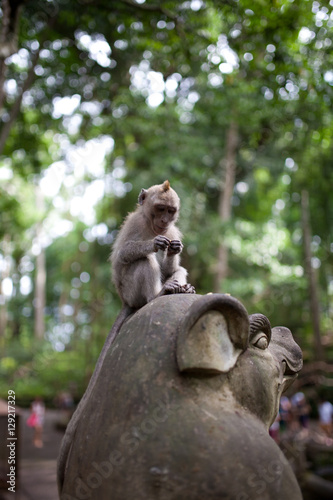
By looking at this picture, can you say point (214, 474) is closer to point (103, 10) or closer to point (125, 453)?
point (125, 453)

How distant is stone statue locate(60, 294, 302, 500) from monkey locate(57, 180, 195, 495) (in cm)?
66

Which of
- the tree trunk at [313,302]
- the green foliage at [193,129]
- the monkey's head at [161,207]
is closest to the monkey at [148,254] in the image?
the monkey's head at [161,207]

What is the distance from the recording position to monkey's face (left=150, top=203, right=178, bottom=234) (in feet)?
11.0

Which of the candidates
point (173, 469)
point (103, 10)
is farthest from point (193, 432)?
point (103, 10)

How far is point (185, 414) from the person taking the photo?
2.17 meters


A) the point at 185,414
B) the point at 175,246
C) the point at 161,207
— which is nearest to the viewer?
the point at 185,414

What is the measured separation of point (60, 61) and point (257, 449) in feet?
31.2

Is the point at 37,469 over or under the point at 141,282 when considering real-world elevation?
under

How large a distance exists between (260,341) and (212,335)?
14.9 inches

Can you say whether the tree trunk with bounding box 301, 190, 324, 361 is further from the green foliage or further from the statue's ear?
the statue's ear

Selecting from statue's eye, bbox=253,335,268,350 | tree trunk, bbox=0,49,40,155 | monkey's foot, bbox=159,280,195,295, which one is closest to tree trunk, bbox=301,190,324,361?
tree trunk, bbox=0,49,40,155

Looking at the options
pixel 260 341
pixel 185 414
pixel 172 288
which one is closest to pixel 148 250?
pixel 172 288

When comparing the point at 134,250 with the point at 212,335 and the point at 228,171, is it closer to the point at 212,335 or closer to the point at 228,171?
the point at 212,335

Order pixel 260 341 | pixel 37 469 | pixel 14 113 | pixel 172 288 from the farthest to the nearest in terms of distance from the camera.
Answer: pixel 37 469, pixel 14 113, pixel 172 288, pixel 260 341
